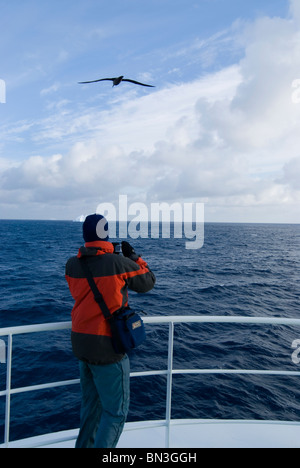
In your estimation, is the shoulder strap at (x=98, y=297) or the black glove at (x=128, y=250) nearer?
the shoulder strap at (x=98, y=297)

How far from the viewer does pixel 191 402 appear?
775cm

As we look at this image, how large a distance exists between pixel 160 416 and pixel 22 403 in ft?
10.9

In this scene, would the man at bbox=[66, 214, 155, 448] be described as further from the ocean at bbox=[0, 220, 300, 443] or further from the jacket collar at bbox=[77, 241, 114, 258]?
the ocean at bbox=[0, 220, 300, 443]

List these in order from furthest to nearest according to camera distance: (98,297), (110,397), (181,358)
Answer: (181,358), (110,397), (98,297)

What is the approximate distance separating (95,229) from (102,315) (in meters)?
0.57

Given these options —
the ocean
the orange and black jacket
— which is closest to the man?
the orange and black jacket

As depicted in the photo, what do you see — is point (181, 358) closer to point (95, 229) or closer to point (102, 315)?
point (102, 315)

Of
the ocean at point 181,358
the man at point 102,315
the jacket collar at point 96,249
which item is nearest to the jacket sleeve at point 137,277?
the man at point 102,315

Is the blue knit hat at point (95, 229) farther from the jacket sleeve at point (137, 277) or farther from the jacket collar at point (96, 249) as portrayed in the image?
the jacket sleeve at point (137, 277)

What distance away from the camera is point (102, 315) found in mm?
1974

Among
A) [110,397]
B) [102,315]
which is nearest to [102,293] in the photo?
[102,315]

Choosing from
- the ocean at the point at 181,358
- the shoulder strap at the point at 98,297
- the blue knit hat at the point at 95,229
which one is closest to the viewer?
the shoulder strap at the point at 98,297

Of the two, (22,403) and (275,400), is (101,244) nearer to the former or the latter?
(22,403)

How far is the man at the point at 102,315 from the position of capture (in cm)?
197
